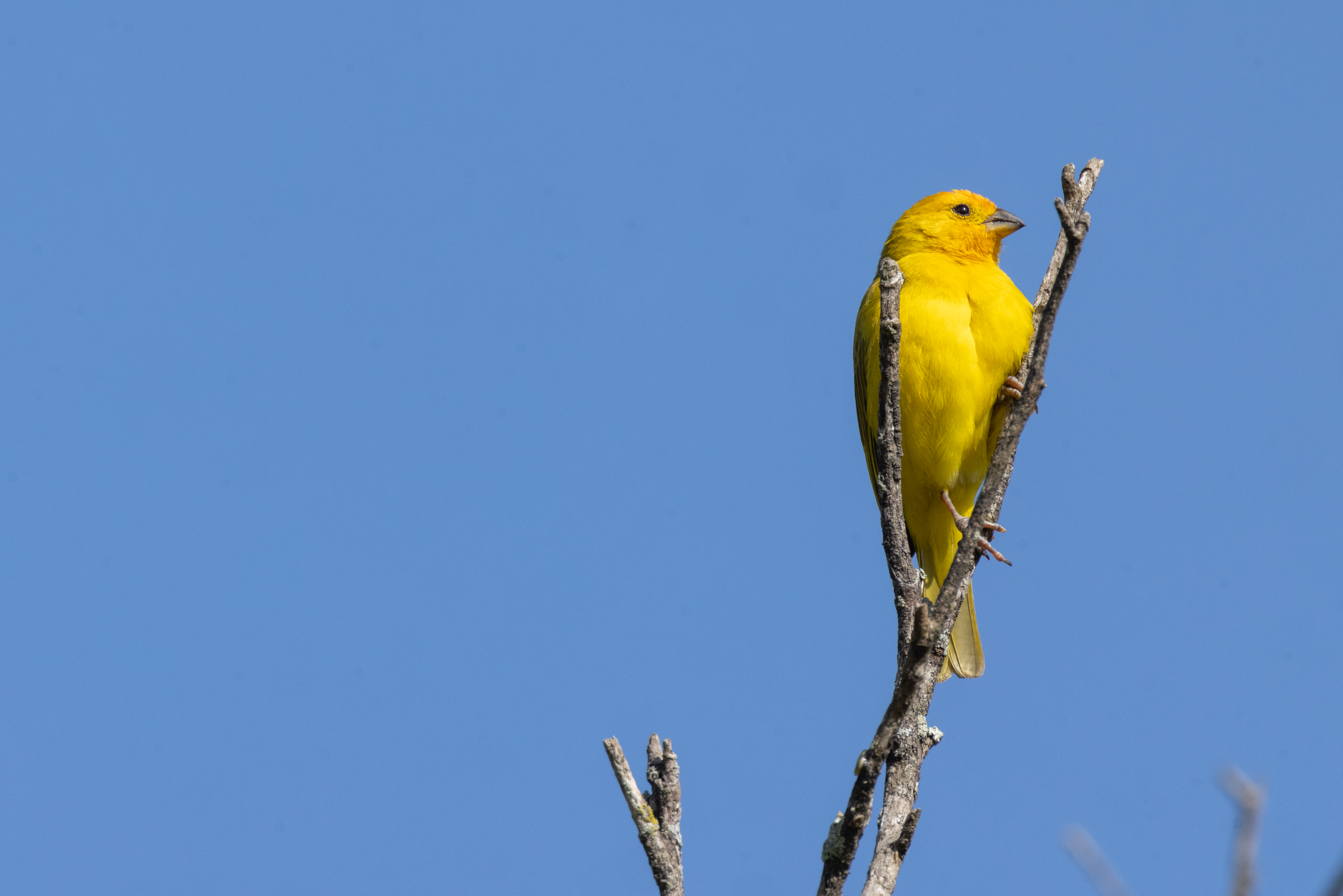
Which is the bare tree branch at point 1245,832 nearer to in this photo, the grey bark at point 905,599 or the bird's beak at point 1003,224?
the grey bark at point 905,599

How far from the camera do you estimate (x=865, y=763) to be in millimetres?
2734

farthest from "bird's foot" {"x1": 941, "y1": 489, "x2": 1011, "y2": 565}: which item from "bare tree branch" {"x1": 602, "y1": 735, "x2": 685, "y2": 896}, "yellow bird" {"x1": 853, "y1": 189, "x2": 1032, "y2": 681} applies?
"bare tree branch" {"x1": 602, "y1": 735, "x2": 685, "y2": 896}

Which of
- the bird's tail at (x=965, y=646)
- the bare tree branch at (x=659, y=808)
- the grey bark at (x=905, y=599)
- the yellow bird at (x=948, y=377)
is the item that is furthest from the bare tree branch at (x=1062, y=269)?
the bird's tail at (x=965, y=646)

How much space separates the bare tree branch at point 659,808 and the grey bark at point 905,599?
31 centimetres

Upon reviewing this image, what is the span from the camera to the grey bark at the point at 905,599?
2740mm

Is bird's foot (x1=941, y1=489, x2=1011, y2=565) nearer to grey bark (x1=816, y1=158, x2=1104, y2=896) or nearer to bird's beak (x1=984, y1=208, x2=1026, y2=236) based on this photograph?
grey bark (x1=816, y1=158, x2=1104, y2=896)

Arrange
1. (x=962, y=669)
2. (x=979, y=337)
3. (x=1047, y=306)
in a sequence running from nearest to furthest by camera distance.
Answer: (x=1047, y=306)
(x=979, y=337)
(x=962, y=669)

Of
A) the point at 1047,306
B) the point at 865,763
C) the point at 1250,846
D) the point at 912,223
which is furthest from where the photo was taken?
the point at 912,223

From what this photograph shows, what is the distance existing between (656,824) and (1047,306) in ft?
5.19

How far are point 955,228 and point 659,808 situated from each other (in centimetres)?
454

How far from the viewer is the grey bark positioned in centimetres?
274

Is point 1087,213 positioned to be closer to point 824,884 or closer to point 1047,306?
point 1047,306

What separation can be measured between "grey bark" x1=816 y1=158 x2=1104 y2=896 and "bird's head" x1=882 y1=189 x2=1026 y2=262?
266 cm

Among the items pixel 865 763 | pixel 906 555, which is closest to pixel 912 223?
pixel 906 555
